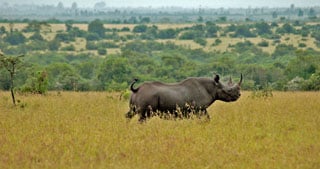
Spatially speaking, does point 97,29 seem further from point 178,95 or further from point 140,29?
point 178,95

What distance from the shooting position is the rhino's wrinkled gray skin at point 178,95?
41.1 feet

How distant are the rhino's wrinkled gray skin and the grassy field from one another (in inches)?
12.8

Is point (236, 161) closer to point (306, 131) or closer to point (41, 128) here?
point (306, 131)

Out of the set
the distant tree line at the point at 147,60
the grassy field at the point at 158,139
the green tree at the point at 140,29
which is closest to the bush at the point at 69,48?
the distant tree line at the point at 147,60

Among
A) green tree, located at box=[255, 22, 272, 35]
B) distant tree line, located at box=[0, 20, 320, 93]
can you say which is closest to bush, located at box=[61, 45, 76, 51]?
distant tree line, located at box=[0, 20, 320, 93]

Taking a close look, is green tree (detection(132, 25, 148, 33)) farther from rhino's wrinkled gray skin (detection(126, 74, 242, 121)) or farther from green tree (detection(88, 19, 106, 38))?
rhino's wrinkled gray skin (detection(126, 74, 242, 121))

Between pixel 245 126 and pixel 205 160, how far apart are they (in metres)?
3.45

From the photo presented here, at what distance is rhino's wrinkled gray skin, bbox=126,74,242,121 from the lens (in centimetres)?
1254

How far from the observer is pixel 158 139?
35.2 feet

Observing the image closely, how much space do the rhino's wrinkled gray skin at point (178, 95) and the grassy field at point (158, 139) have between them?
12.8 inches

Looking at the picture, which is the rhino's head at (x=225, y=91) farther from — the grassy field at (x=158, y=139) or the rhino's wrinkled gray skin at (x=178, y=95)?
the grassy field at (x=158, y=139)

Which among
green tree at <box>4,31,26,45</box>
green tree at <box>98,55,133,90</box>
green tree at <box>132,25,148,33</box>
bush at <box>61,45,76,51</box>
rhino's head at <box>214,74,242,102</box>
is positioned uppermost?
rhino's head at <box>214,74,242,102</box>

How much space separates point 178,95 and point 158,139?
7.74 feet

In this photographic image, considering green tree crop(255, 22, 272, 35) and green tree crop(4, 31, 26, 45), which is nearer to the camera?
green tree crop(4, 31, 26, 45)
